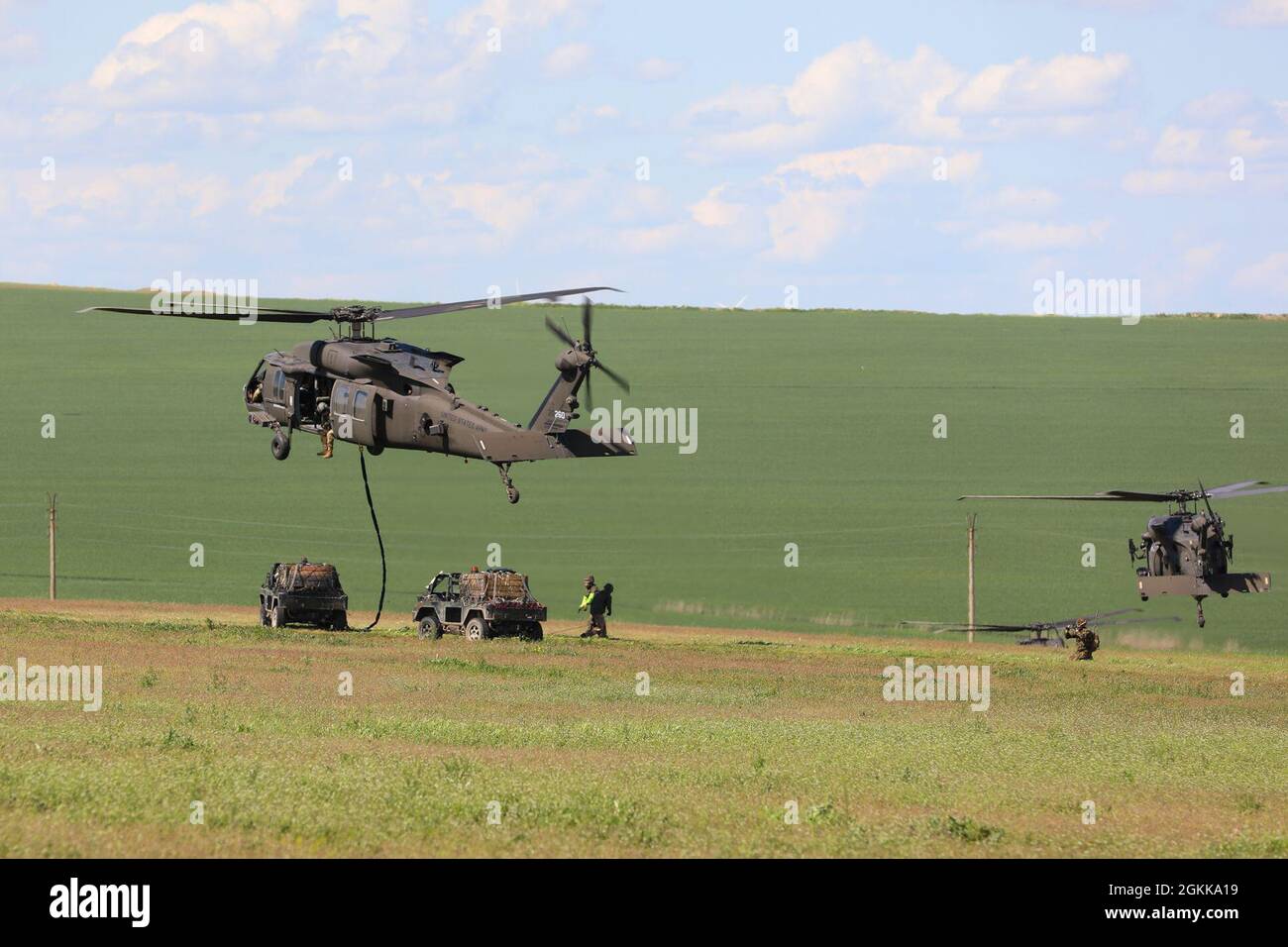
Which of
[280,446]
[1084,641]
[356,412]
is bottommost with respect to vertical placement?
[1084,641]

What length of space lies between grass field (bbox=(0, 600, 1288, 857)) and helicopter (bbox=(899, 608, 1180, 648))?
6.66m

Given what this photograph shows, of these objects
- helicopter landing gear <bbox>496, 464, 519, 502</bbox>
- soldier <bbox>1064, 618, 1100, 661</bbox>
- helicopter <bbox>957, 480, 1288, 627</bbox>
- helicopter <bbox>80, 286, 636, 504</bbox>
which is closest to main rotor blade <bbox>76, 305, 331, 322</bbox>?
helicopter <bbox>80, 286, 636, 504</bbox>

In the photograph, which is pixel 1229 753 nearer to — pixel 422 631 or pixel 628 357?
pixel 422 631

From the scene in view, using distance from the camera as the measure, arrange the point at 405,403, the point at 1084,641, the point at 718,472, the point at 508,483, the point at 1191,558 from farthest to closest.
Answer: the point at 718,472 < the point at 1084,641 < the point at 1191,558 < the point at 405,403 < the point at 508,483

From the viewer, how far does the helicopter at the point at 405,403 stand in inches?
1312

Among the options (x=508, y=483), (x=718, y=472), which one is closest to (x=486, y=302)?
(x=508, y=483)

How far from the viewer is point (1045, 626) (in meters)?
52.3

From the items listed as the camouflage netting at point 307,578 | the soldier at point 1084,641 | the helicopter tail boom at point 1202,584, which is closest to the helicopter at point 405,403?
the camouflage netting at point 307,578

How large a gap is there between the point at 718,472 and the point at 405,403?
53103mm

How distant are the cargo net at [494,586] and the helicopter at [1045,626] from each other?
11687 millimetres

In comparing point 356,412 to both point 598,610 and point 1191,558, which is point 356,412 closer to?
point 598,610

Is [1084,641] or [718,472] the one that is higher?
[718,472]
